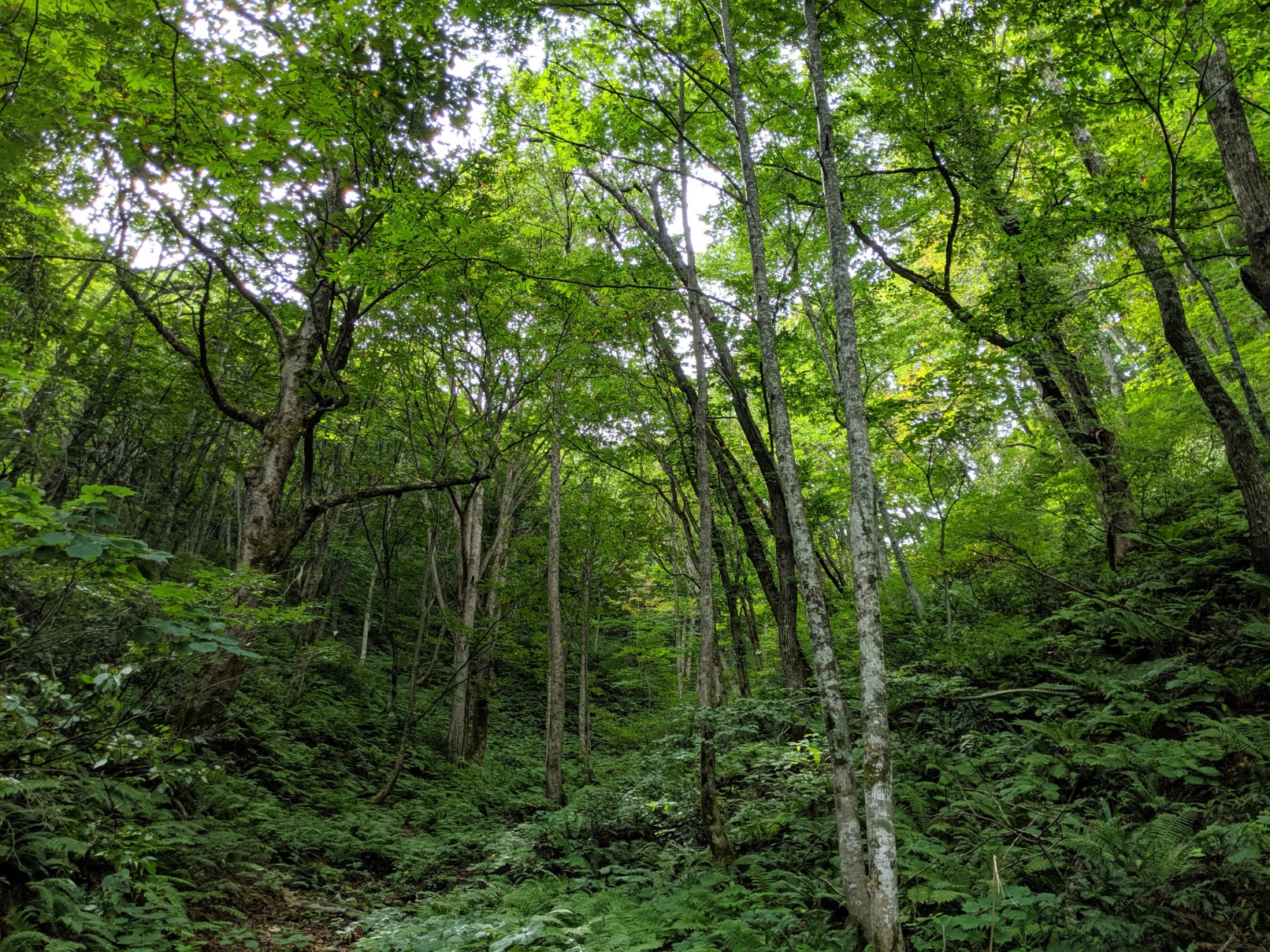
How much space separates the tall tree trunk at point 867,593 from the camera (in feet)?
11.7

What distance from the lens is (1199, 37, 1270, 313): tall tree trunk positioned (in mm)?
5508

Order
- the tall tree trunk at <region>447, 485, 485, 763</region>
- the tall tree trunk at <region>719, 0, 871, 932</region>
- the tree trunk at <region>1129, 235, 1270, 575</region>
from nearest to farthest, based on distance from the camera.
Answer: the tall tree trunk at <region>719, 0, 871, 932</region> < the tree trunk at <region>1129, 235, 1270, 575</region> < the tall tree trunk at <region>447, 485, 485, 763</region>

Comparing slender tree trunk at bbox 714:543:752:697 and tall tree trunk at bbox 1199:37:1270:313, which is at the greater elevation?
tall tree trunk at bbox 1199:37:1270:313

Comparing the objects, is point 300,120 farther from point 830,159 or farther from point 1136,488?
point 1136,488

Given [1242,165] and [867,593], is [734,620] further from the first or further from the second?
[1242,165]

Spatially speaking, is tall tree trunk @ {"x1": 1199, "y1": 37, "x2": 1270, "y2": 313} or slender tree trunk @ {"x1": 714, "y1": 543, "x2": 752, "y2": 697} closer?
tall tree trunk @ {"x1": 1199, "y1": 37, "x2": 1270, "y2": 313}

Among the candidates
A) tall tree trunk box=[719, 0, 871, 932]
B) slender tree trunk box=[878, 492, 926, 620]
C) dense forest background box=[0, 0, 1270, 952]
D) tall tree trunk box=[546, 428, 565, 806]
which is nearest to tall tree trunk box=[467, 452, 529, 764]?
dense forest background box=[0, 0, 1270, 952]

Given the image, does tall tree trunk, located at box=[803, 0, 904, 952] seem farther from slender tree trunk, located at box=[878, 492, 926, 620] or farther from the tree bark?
slender tree trunk, located at box=[878, 492, 926, 620]

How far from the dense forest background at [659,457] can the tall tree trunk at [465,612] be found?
12 centimetres

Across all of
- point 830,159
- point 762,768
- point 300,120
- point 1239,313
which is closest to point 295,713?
point 762,768

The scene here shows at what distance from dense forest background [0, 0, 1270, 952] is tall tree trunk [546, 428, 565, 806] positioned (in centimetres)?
9

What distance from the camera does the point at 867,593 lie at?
407cm

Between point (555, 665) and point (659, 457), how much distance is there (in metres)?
4.93

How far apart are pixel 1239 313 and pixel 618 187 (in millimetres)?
13484
